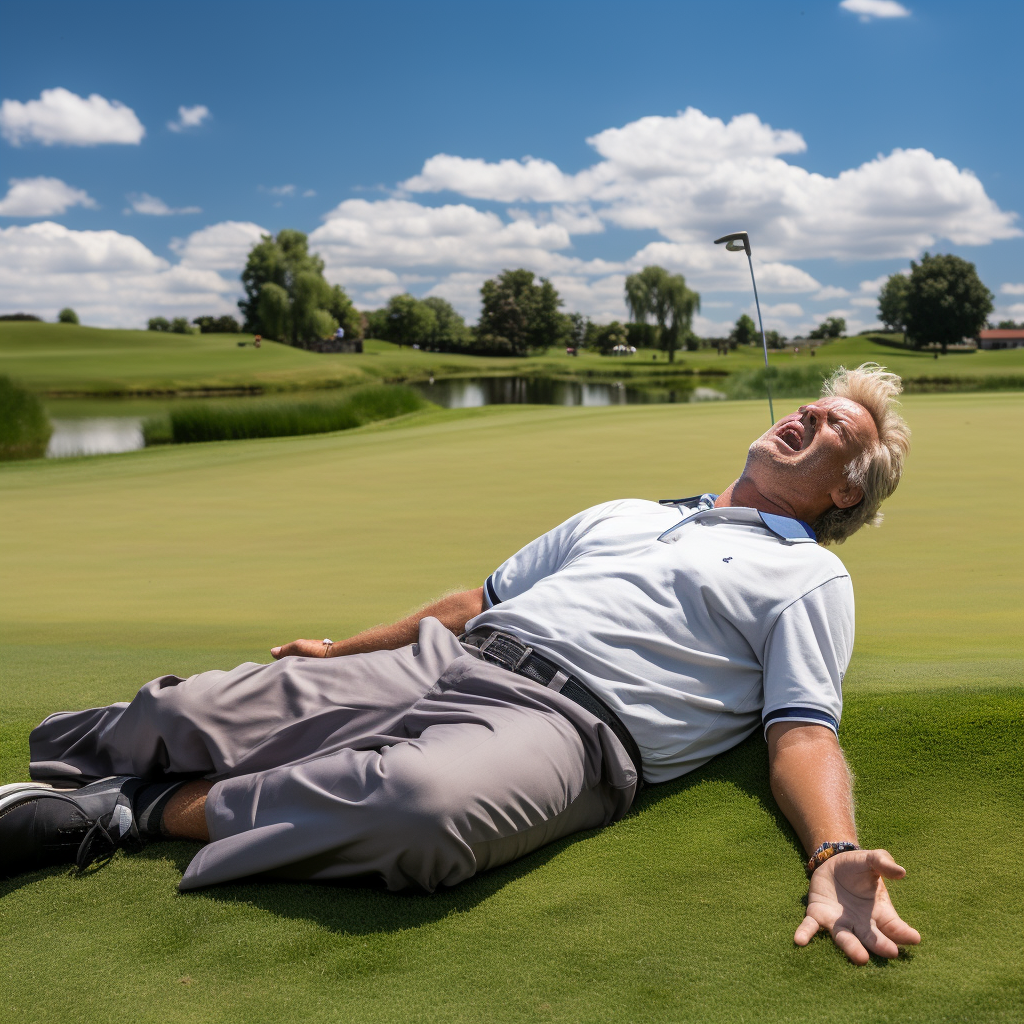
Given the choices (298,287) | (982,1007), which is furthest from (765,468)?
(298,287)

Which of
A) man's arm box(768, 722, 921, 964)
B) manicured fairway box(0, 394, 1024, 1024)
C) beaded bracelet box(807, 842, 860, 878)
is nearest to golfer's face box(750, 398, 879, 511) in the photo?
manicured fairway box(0, 394, 1024, 1024)

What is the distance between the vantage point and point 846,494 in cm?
262

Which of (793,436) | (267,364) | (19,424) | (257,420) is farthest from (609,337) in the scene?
(793,436)

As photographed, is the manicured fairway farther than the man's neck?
No

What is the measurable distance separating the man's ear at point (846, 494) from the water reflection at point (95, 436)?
19.1 metres

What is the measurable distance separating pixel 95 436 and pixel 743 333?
70.4 metres

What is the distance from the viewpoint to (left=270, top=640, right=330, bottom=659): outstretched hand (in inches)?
109

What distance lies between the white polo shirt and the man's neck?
28 centimetres

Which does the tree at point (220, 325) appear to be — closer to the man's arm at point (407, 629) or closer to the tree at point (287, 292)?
the tree at point (287, 292)

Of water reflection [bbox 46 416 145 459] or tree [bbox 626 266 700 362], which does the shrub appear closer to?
water reflection [bbox 46 416 145 459]

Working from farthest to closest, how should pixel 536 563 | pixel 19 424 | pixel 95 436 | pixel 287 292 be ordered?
pixel 287 292 → pixel 95 436 → pixel 19 424 → pixel 536 563

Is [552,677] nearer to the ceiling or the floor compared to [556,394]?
nearer to the floor

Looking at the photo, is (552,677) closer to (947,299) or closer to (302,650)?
(302,650)

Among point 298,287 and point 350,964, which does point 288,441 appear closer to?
point 350,964
